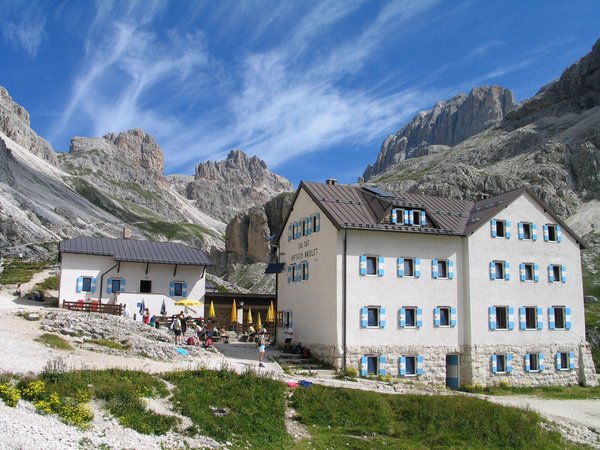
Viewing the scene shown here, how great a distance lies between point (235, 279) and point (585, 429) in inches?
4573

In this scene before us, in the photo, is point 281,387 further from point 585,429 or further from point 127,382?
point 585,429

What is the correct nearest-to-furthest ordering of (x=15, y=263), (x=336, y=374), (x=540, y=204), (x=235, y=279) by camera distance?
(x=336, y=374) < (x=540, y=204) < (x=15, y=263) < (x=235, y=279)

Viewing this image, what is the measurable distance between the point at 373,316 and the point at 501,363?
978 centimetres

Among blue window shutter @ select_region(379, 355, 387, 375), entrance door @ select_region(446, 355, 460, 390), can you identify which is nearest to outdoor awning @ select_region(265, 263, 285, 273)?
blue window shutter @ select_region(379, 355, 387, 375)

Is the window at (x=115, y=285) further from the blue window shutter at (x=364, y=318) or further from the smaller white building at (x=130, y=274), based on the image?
the blue window shutter at (x=364, y=318)

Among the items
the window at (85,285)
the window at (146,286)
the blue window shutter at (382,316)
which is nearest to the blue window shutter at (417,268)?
the blue window shutter at (382,316)

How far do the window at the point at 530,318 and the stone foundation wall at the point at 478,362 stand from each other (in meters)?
1.44

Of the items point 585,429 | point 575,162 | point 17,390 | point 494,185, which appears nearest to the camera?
point 17,390

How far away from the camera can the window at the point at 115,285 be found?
1757 inches

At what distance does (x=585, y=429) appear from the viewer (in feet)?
88.4

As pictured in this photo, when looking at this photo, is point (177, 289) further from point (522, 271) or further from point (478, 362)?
point (522, 271)

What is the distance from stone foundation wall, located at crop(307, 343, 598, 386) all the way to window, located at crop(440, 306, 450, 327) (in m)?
1.49

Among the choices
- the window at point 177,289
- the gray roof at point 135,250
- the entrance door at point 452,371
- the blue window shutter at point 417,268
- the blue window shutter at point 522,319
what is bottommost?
the entrance door at point 452,371

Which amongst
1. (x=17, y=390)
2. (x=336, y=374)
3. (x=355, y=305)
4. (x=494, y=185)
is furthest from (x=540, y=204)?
(x=494, y=185)
